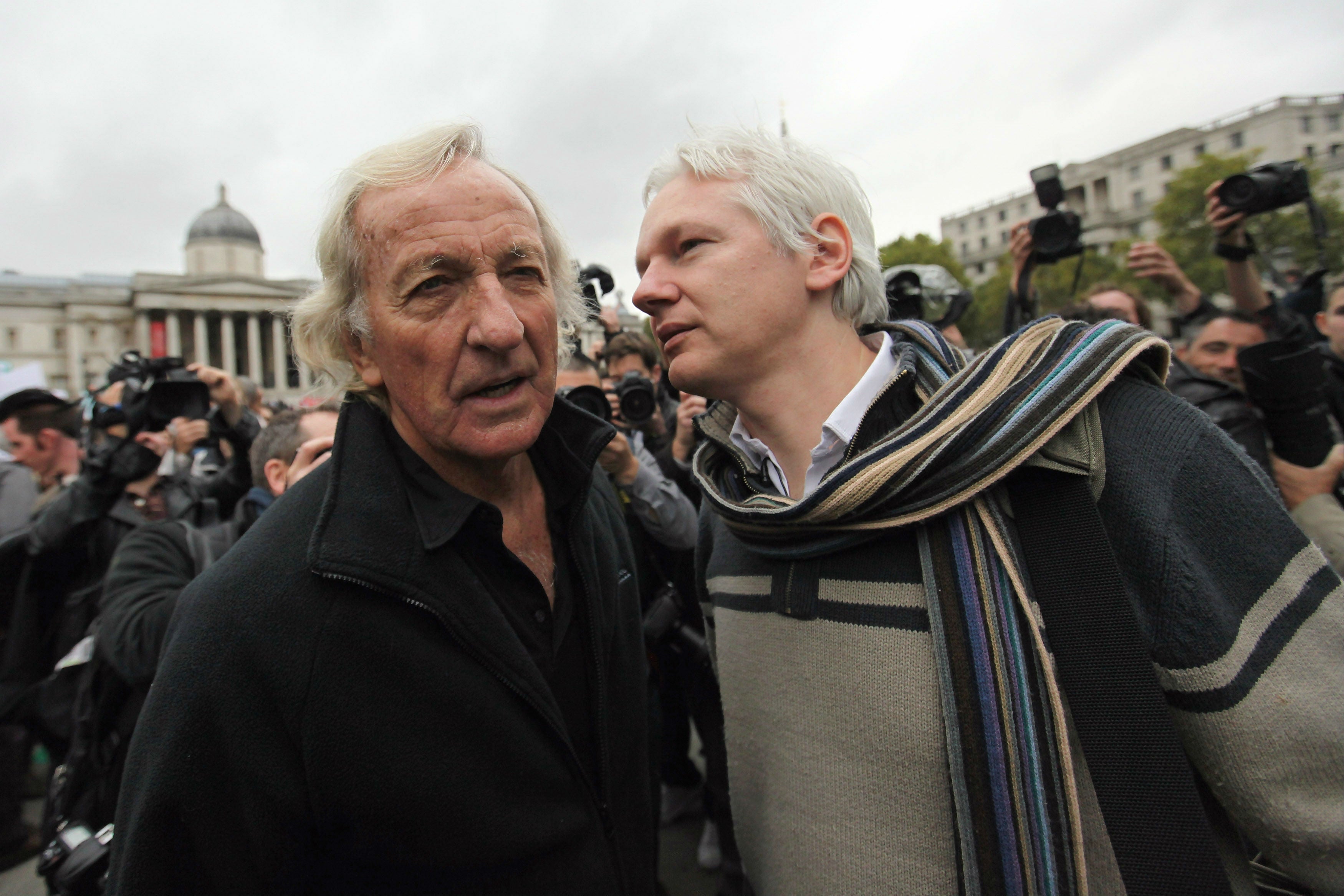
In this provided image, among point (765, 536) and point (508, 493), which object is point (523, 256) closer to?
point (508, 493)

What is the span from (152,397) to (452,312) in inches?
92.0

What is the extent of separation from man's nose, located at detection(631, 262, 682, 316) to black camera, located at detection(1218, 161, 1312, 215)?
2.69 metres

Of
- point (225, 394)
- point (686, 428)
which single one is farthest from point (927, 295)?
point (225, 394)

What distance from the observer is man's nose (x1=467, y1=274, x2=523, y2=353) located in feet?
4.60

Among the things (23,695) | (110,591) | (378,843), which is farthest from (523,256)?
(23,695)

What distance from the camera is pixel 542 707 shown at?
1.37 meters

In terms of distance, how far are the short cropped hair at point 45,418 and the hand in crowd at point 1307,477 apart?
573cm

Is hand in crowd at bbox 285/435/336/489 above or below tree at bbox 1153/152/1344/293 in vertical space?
below

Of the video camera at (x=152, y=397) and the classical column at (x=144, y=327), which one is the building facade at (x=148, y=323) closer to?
the classical column at (x=144, y=327)

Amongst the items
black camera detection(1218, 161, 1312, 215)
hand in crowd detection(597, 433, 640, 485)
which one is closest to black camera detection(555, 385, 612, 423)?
hand in crowd detection(597, 433, 640, 485)

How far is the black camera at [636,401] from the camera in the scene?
11.7 feet

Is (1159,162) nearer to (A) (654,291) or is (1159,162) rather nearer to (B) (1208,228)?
(B) (1208,228)

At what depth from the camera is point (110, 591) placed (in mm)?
2311

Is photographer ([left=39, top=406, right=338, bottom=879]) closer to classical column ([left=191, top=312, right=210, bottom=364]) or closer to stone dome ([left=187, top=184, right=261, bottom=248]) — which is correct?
classical column ([left=191, top=312, right=210, bottom=364])
